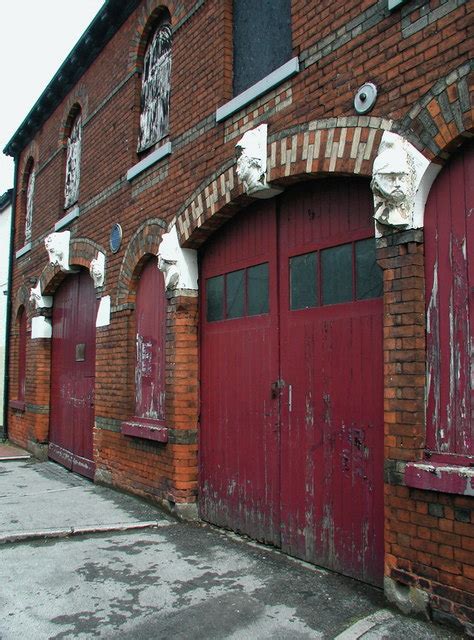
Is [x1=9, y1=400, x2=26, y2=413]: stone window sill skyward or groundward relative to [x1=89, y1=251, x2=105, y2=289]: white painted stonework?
groundward

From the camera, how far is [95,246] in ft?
28.5

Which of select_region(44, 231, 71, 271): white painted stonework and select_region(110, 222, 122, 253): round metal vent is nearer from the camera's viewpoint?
select_region(110, 222, 122, 253): round metal vent

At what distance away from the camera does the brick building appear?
12.2 feet

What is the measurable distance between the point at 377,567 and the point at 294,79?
396 cm

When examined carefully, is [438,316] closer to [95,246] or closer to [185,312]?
[185,312]

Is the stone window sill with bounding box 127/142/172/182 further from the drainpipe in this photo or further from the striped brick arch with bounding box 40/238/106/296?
the drainpipe

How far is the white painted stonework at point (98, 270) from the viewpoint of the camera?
837 cm

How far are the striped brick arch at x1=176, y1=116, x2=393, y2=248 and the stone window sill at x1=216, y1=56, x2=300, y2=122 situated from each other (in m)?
0.50

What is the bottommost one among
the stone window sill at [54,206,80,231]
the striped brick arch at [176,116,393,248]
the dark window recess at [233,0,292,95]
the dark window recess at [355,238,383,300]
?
the dark window recess at [355,238,383,300]

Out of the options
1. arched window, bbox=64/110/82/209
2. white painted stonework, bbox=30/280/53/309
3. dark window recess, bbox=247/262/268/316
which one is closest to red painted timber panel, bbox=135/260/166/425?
dark window recess, bbox=247/262/268/316

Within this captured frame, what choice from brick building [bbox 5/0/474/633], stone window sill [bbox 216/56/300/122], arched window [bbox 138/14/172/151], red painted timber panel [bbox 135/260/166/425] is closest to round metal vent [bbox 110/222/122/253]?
brick building [bbox 5/0/474/633]

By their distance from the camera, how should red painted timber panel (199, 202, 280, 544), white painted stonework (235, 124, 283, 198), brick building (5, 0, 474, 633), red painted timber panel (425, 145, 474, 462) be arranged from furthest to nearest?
red painted timber panel (199, 202, 280, 544) < white painted stonework (235, 124, 283, 198) < brick building (5, 0, 474, 633) < red painted timber panel (425, 145, 474, 462)

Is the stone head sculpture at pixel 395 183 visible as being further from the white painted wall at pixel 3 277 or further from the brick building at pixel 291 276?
the white painted wall at pixel 3 277

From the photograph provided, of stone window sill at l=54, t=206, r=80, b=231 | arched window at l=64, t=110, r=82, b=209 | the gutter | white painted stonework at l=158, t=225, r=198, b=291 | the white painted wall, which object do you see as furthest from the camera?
the white painted wall
